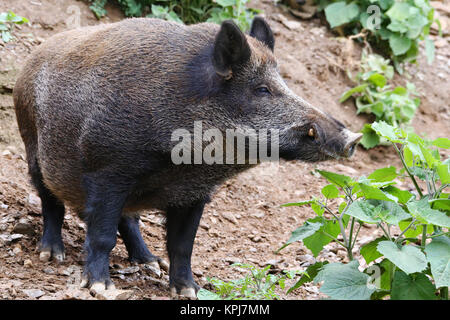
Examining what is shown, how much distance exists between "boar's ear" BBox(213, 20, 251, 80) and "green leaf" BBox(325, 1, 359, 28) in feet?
15.8

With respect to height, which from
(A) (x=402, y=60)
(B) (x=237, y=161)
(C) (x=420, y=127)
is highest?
(B) (x=237, y=161)

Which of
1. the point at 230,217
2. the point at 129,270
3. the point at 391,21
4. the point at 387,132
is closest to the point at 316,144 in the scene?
the point at 387,132

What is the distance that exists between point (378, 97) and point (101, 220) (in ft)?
16.3

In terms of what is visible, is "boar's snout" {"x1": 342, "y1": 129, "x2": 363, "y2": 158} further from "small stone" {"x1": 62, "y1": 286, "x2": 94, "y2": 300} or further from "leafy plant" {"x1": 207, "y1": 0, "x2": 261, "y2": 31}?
"leafy plant" {"x1": 207, "y1": 0, "x2": 261, "y2": 31}

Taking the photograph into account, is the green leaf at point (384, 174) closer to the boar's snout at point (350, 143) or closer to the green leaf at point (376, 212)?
the boar's snout at point (350, 143)

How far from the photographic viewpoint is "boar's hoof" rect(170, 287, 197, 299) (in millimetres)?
4621

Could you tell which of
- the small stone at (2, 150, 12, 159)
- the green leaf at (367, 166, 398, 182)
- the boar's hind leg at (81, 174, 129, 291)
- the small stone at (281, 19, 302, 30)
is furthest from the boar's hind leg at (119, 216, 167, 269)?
the small stone at (281, 19, 302, 30)

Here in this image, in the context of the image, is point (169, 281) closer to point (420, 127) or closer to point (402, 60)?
point (420, 127)

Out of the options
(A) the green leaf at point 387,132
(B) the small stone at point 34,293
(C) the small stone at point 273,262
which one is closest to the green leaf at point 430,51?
(C) the small stone at point 273,262

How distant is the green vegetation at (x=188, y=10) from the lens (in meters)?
7.66

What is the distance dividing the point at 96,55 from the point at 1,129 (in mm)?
2254

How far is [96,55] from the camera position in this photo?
4.64 metres

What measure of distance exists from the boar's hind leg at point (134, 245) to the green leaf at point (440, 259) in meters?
2.63
